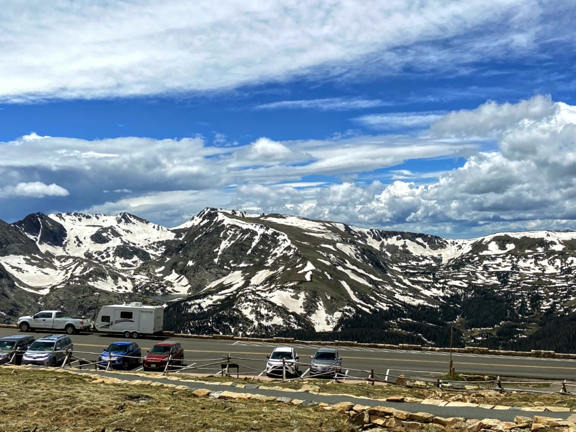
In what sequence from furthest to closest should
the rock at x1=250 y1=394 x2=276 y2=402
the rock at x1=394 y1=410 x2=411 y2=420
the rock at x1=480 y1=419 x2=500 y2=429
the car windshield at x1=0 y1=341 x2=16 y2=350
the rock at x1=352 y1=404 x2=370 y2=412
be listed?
the car windshield at x1=0 y1=341 x2=16 y2=350 < the rock at x1=250 y1=394 x2=276 y2=402 < the rock at x1=352 y1=404 x2=370 y2=412 < the rock at x1=394 y1=410 x2=411 y2=420 < the rock at x1=480 y1=419 x2=500 y2=429

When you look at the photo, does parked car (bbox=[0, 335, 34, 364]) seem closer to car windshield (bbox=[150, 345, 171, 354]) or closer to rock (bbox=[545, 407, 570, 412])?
car windshield (bbox=[150, 345, 171, 354])

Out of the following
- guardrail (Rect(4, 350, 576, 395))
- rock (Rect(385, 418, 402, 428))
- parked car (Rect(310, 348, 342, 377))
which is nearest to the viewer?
rock (Rect(385, 418, 402, 428))

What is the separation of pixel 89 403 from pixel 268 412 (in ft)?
26.8

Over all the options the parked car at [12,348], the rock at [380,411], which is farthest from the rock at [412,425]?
the parked car at [12,348]

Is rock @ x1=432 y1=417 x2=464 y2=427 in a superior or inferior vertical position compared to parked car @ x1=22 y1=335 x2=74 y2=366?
superior

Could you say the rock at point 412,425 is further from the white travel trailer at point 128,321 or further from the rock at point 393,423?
the white travel trailer at point 128,321

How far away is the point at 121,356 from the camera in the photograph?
39.2 metres

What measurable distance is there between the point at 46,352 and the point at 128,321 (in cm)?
2316

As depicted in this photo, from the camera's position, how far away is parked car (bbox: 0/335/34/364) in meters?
39.5

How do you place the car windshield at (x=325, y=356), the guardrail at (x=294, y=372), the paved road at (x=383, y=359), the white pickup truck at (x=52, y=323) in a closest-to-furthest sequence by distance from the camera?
the guardrail at (x=294, y=372) < the car windshield at (x=325, y=356) < the paved road at (x=383, y=359) < the white pickup truck at (x=52, y=323)

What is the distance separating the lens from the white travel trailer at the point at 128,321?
61.8m

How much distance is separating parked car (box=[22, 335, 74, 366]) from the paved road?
558 centimetres

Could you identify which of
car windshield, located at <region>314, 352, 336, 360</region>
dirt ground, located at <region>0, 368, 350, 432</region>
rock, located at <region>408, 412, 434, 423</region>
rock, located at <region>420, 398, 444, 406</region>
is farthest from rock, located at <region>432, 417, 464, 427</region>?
car windshield, located at <region>314, 352, 336, 360</region>

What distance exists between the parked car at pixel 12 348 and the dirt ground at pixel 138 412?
15.5 meters
